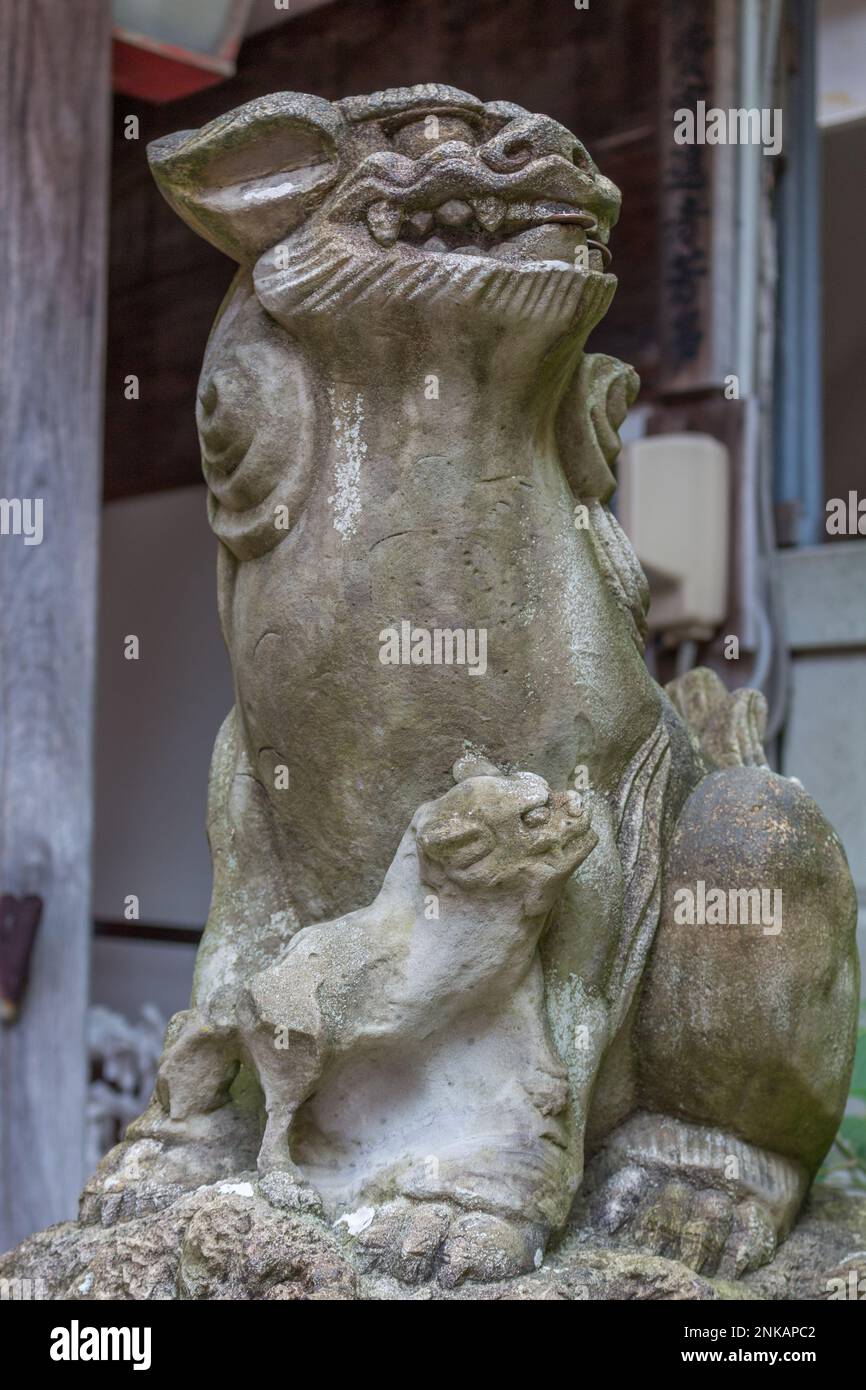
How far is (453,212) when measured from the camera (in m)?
1.30

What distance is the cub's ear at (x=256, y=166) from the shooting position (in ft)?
4.27

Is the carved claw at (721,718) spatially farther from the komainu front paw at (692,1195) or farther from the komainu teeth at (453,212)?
the komainu teeth at (453,212)

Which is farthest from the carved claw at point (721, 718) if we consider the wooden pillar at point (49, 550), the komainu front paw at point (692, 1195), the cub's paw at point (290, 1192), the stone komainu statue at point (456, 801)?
the wooden pillar at point (49, 550)

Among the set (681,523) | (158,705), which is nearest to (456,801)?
(681,523)

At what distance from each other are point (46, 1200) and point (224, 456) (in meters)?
1.37

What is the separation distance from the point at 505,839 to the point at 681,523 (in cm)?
167

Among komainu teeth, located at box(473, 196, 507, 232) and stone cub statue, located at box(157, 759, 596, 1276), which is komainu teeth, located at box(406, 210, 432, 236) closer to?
komainu teeth, located at box(473, 196, 507, 232)

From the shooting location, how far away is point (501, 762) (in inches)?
53.5

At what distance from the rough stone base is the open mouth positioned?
2.65ft

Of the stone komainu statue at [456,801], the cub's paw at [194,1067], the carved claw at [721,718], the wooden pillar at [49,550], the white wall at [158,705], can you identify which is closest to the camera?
the stone komainu statue at [456,801]

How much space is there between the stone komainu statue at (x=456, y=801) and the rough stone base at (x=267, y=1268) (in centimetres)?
2

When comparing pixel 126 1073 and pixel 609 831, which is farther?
pixel 126 1073
